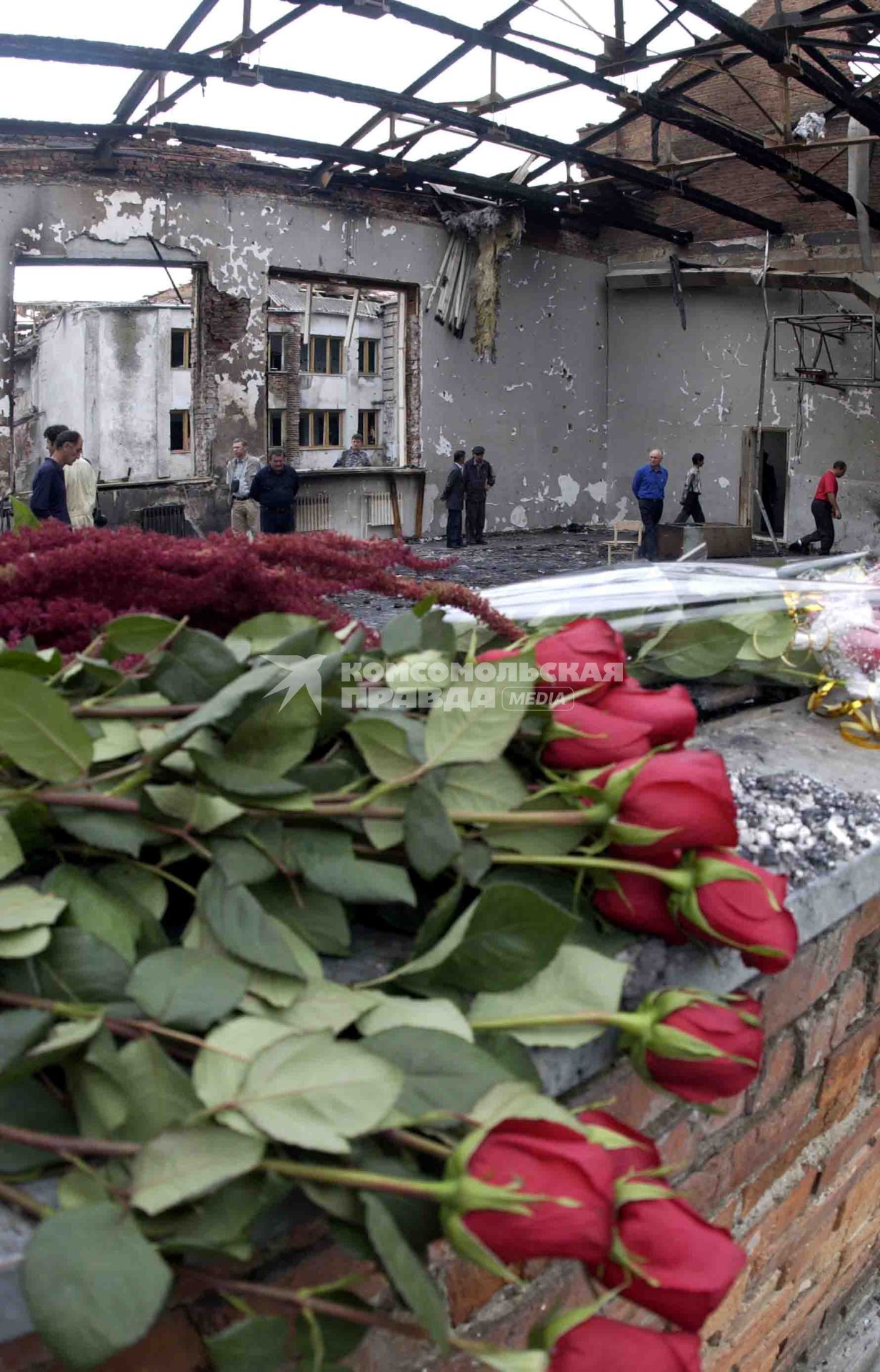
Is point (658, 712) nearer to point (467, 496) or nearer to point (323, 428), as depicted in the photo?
point (467, 496)

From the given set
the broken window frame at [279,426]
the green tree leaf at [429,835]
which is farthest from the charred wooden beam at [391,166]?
the broken window frame at [279,426]

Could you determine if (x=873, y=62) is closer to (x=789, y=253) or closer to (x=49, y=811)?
(x=789, y=253)

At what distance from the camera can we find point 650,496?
1443cm

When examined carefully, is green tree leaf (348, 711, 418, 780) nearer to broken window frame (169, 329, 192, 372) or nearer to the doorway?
the doorway

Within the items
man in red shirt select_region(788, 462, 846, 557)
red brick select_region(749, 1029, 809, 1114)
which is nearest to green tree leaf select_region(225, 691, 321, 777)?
red brick select_region(749, 1029, 809, 1114)

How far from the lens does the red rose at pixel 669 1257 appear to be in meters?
0.59

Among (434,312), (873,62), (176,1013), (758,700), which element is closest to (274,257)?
(434,312)

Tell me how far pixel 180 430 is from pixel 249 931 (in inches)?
1367

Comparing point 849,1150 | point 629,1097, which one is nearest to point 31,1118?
point 629,1097

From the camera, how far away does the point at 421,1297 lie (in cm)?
56

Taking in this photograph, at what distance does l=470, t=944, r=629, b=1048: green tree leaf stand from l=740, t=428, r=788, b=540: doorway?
15.2 metres

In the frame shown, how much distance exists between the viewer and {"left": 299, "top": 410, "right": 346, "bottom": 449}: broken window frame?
114ft

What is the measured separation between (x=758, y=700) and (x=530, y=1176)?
117cm

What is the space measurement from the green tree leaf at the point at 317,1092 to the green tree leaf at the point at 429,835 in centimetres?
13
